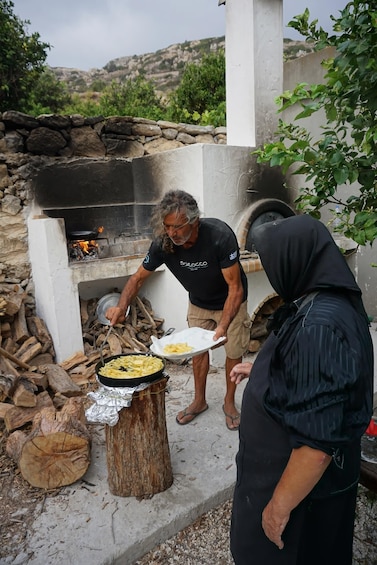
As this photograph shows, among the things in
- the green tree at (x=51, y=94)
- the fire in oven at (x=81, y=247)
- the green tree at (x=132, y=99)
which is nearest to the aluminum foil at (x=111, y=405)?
the fire in oven at (x=81, y=247)

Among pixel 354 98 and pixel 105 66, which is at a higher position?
pixel 105 66

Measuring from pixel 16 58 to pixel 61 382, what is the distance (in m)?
8.82

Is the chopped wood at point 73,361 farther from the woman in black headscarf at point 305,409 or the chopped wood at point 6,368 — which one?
the woman in black headscarf at point 305,409

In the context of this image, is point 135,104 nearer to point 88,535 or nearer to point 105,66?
point 88,535

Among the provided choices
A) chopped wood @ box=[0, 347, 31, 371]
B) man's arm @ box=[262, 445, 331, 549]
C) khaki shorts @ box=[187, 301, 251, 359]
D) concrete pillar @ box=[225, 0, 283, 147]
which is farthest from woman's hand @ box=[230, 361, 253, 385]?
concrete pillar @ box=[225, 0, 283, 147]

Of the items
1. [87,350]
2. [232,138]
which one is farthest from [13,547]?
[232,138]

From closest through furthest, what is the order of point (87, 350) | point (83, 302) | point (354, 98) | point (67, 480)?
point (354, 98), point (67, 480), point (87, 350), point (83, 302)

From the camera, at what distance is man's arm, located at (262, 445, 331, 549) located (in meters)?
1.12

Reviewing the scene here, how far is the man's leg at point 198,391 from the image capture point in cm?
329

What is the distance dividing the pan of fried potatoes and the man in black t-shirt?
0.41 metres

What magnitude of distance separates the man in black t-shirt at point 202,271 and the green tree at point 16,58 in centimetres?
817

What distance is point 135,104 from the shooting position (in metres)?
12.5

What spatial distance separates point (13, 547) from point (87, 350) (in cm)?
247

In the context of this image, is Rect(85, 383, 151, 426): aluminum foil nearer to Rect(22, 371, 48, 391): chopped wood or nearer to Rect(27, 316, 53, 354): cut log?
Rect(22, 371, 48, 391): chopped wood
